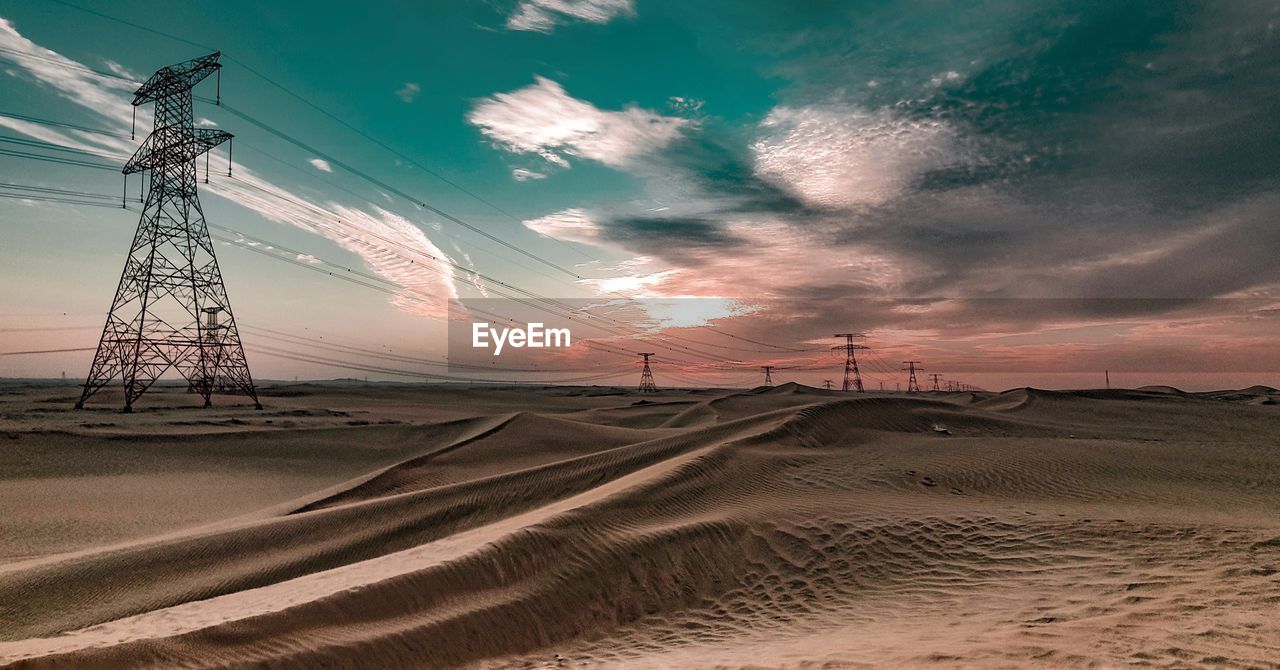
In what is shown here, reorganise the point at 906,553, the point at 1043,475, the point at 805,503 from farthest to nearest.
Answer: the point at 1043,475 < the point at 805,503 < the point at 906,553

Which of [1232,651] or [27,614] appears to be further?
[27,614]

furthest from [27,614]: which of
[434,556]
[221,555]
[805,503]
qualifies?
[805,503]

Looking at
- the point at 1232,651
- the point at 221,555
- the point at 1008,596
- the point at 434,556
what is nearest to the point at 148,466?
the point at 221,555

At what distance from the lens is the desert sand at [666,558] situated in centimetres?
847

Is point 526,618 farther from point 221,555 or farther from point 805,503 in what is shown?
point 805,503

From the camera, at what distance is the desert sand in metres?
8.47

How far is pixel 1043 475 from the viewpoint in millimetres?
21094

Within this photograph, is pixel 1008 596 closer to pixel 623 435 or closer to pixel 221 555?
pixel 221 555

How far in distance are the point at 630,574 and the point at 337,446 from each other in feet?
84.0

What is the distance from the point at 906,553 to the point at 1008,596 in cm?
296

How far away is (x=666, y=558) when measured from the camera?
1343 centimetres

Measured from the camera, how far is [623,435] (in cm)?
3712

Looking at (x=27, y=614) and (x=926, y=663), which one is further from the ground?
(x=926, y=663)

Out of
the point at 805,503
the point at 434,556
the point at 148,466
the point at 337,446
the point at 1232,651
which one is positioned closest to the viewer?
the point at 1232,651
